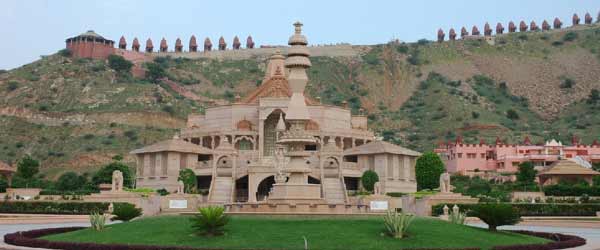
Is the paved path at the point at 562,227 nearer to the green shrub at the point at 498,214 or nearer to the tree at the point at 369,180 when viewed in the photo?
the green shrub at the point at 498,214

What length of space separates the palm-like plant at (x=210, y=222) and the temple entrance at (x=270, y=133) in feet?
133

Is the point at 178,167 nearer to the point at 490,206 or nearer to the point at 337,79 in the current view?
the point at 490,206

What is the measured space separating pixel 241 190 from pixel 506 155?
126 feet

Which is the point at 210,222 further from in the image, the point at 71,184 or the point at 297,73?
the point at 71,184

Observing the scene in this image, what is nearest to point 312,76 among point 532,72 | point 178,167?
point 532,72

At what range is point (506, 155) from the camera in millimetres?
84688

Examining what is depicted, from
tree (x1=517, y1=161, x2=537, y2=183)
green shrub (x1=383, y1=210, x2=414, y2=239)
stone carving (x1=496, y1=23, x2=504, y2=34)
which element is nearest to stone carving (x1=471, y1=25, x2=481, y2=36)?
stone carving (x1=496, y1=23, x2=504, y2=34)

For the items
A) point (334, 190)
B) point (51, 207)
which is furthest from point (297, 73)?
point (51, 207)

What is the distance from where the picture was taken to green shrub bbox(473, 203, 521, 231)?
29.4m

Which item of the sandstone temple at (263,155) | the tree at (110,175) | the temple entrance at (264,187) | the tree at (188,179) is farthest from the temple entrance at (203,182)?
the tree at (110,175)

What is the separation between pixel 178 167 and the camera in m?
62.4

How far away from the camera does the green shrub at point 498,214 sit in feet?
96.5

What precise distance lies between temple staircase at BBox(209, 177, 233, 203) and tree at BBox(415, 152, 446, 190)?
51.7 feet

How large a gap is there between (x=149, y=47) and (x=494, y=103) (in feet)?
219
